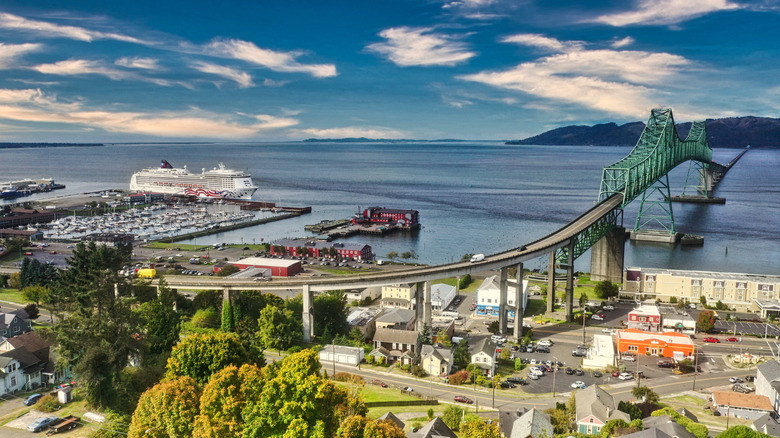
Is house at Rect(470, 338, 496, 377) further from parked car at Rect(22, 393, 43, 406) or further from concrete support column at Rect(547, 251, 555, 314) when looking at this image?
parked car at Rect(22, 393, 43, 406)

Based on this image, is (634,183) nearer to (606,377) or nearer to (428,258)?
(428,258)

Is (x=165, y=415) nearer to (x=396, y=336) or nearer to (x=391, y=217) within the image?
(x=396, y=336)

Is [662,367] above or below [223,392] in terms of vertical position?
below

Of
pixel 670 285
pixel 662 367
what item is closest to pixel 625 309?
pixel 670 285

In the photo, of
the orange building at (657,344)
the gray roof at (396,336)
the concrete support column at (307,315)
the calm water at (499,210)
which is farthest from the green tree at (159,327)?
the calm water at (499,210)

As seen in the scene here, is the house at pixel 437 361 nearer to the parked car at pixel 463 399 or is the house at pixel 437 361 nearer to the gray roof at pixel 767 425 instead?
the parked car at pixel 463 399

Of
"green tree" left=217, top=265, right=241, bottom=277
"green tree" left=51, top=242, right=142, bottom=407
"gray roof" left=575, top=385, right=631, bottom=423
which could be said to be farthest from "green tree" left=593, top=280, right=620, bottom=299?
"green tree" left=51, top=242, right=142, bottom=407
